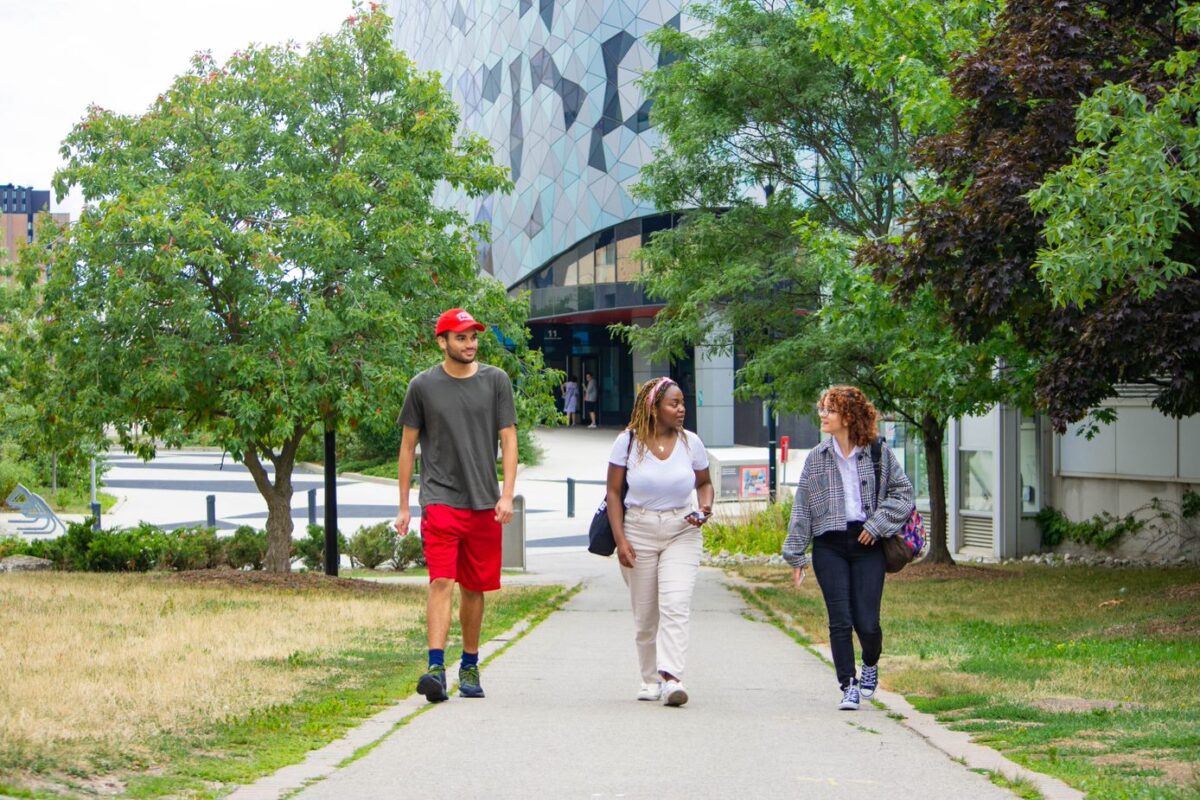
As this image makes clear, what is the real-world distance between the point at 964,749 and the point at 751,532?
18.4 m

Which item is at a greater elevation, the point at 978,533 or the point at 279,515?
the point at 279,515

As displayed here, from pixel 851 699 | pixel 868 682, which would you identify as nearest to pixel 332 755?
pixel 851 699

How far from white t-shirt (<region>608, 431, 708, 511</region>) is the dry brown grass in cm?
211

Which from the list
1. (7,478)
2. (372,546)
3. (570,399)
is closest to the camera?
(372,546)

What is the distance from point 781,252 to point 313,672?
1202 cm

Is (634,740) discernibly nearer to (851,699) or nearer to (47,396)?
(851,699)

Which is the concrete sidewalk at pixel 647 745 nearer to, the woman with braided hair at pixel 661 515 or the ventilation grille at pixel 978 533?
the woman with braided hair at pixel 661 515

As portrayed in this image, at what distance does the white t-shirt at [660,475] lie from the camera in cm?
794

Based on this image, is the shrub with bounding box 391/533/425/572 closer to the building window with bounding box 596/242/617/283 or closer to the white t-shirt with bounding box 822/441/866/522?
the white t-shirt with bounding box 822/441/866/522

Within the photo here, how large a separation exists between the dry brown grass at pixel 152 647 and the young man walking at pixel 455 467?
3.38ft

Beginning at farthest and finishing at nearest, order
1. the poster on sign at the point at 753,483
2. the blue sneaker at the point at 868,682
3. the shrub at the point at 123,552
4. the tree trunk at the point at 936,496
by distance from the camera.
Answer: the poster on sign at the point at 753,483
the shrub at the point at 123,552
the tree trunk at the point at 936,496
the blue sneaker at the point at 868,682

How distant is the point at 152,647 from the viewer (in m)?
9.94

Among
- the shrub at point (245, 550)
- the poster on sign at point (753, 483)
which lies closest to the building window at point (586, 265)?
the poster on sign at point (753, 483)

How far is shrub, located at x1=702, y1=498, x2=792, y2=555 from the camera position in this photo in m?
24.5
